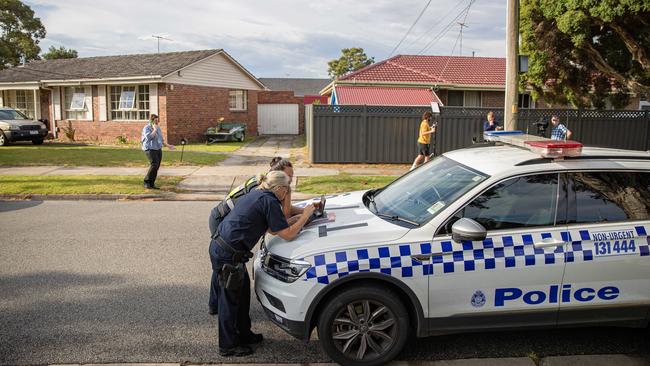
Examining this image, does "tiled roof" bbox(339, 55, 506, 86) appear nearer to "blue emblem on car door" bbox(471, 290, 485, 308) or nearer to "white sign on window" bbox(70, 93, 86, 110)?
"white sign on window" bbox(70, 93, 86, 110)

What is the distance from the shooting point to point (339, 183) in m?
12.3

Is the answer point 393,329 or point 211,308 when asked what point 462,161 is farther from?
point 211,308

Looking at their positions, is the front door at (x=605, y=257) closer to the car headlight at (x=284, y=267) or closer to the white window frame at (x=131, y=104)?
the car headlight at (x=284, y=267)

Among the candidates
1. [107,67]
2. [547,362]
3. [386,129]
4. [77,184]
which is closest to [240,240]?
[547,362]

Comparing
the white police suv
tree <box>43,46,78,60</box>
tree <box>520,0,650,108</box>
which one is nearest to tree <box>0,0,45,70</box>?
tree <box>43,46,78,60</box>

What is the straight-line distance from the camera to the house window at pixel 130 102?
2359cm

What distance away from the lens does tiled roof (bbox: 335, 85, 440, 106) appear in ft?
64.0

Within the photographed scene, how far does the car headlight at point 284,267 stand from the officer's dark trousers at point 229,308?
0.69ft

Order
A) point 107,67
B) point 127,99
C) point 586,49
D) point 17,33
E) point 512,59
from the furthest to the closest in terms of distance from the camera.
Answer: point 17,33
point 107,67
point 127,99
point 586,49
point 512,59

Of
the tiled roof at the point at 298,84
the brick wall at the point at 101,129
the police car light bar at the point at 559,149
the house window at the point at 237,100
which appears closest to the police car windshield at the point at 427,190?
the police car light bar at the point at 559,149

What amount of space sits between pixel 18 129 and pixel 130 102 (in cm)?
466

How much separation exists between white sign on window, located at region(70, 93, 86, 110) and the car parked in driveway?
2.63 meters

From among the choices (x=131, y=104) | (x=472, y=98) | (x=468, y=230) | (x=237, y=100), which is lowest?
(x=468, y=230)

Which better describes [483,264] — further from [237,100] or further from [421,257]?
[237,100]
